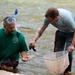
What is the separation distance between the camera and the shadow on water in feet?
24.3

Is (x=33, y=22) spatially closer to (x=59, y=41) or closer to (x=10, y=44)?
(x=59, y=41)

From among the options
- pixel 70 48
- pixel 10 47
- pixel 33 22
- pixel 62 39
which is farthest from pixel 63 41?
pixel 33 22

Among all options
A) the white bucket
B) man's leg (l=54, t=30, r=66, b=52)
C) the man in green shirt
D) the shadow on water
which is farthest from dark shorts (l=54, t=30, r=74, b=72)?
the man in green shirt

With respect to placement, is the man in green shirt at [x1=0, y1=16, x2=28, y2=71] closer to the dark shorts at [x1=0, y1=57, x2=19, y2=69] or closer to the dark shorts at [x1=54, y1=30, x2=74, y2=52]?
the dark shorts at [x1=0, y1=57, x2=19, y2=69]

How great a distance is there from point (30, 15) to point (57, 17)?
24.9 feet

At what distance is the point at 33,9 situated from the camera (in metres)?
14.8

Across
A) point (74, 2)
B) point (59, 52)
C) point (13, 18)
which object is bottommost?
point (74, 2)

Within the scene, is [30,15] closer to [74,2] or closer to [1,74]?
[74,2]

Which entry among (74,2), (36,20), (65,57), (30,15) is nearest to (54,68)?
(65,57)

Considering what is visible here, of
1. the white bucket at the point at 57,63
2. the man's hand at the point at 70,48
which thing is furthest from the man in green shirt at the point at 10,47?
the man's hand at the point at 70,48

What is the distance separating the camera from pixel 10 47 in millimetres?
6125

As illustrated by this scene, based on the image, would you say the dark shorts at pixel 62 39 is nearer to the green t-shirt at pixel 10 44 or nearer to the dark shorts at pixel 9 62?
the green t-shirt at pixel 10 44

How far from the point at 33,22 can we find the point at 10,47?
609 centimetres

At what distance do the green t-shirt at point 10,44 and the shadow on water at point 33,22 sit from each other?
0.92m
